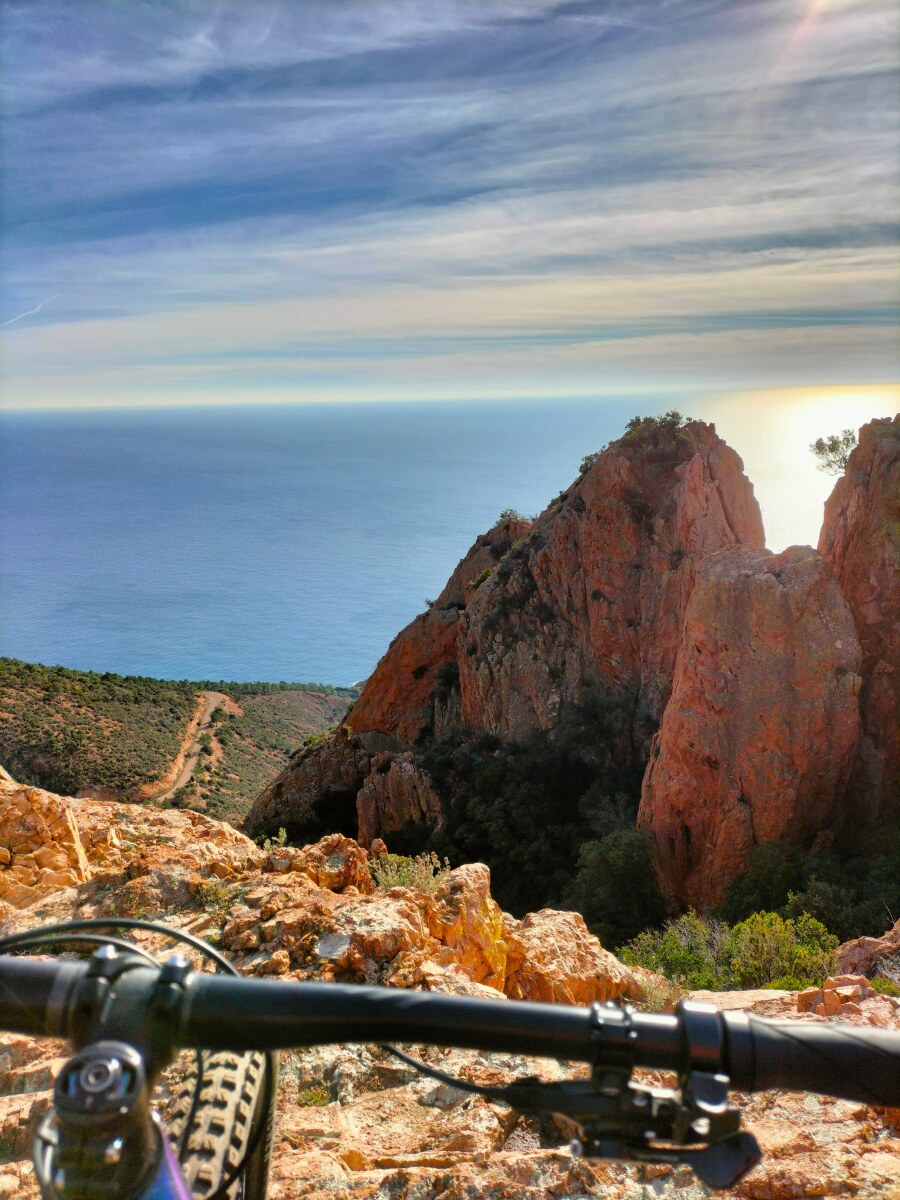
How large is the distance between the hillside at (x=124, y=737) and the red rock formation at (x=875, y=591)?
25843 mm

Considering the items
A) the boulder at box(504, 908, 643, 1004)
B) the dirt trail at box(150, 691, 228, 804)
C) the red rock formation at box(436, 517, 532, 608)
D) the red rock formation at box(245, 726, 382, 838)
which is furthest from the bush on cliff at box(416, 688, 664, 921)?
the dirt trail at box(150, 691, 228, 804)

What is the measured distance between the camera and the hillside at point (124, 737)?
32344 mm

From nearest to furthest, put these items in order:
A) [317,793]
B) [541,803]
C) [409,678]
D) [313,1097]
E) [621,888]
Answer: [313,1097]
[621,888]
[541,803]
[317,793]
[409,678]

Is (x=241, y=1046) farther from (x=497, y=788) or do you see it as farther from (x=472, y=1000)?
(x=497, y=788)

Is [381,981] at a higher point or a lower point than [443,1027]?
lower

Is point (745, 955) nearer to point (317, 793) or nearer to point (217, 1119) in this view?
point (217, 1119)

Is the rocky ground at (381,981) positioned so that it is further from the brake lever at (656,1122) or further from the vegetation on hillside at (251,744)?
the vegetation on hillside at (251,744)

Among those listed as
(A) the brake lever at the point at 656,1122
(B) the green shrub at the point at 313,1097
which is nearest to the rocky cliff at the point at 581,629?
(B) the green shrub at the point at 313,1097

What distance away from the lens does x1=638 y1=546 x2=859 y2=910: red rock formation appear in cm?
1688

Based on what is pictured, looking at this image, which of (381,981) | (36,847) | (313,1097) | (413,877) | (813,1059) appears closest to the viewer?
(813,1059)

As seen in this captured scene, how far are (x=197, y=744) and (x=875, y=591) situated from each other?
36697 mm

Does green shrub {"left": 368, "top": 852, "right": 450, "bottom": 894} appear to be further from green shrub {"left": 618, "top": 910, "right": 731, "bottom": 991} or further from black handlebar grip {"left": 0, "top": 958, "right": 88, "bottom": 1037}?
black handlebar grip {"left": 0, "top": 958, "right": 88, "bottom": 1037}

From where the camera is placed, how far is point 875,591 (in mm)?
18109

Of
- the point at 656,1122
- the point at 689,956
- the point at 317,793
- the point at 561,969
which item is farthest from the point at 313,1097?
the point at 317,793
